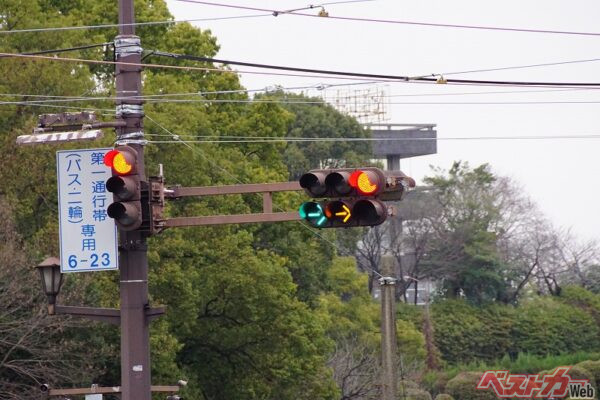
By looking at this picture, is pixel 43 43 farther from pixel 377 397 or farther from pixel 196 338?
pixel 377 397

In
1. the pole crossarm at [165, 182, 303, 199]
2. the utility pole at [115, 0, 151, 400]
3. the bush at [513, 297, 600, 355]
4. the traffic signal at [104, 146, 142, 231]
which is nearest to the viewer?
the traffic signal at [104, 146, 142, 231]

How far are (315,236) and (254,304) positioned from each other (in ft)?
27.1

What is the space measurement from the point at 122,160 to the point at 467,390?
4867 cm

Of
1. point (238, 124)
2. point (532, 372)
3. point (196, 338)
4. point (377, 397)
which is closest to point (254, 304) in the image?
point (196, 338)

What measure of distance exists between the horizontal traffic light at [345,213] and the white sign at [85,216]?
8.26 feet

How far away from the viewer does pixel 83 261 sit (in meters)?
14.8

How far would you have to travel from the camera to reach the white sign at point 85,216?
14.6 metres

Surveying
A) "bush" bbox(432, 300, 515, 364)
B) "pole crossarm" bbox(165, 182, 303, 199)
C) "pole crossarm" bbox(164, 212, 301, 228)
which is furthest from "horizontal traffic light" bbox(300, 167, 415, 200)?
"bush" bbox(432, 300, 515, 364)

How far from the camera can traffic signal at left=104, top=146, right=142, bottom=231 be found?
13.7m

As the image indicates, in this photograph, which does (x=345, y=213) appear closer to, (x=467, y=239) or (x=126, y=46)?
(x=126, y=46)

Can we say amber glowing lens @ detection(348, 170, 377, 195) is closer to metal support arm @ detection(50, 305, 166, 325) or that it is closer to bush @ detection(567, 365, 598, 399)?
metal support arm @ detection(50, 305, 166, 325)

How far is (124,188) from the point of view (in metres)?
13.7

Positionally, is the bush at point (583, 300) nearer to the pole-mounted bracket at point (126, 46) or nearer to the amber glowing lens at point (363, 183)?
the pole-mounted bracket at point (126, 46)

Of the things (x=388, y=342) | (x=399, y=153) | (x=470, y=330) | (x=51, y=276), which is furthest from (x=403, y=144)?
(x=51, y=276)
